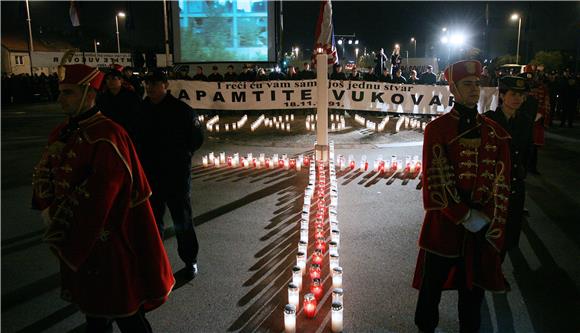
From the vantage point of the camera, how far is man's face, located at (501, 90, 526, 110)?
4715 millimetres

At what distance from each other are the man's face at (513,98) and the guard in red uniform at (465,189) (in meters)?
1.40

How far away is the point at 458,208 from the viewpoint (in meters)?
3.29

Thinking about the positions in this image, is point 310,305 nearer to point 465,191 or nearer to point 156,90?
point 465,191

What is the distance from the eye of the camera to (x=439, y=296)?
3.67m

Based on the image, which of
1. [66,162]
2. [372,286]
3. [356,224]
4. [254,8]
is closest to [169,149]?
[66,162]

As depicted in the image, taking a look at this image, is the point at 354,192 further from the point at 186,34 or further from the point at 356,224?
the point at 186,34

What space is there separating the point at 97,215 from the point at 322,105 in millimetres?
7954

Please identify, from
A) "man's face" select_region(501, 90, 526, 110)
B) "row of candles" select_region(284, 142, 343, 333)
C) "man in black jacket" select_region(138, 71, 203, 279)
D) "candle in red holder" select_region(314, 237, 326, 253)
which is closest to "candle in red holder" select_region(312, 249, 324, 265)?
"row of candles" select_region(284, 142, 343, 333)

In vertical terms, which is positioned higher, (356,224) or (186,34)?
(186,34)

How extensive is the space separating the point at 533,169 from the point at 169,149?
7.96 meters

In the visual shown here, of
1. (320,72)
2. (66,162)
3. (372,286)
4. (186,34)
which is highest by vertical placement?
(186,34)

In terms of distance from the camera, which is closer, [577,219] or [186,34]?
[577,219]

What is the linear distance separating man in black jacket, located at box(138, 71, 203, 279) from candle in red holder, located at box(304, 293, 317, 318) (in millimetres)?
1463

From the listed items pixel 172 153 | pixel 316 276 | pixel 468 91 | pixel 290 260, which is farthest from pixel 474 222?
pixel 172 153
